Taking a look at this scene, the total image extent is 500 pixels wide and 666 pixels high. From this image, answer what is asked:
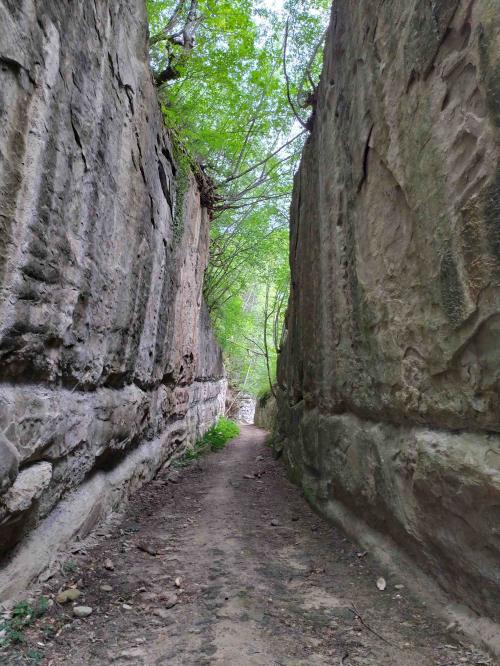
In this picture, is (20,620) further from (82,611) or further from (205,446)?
(205,446)

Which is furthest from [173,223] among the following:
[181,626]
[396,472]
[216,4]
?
[181,626]

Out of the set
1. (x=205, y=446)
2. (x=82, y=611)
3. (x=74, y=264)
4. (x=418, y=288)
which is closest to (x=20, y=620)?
(x=82, y=611)

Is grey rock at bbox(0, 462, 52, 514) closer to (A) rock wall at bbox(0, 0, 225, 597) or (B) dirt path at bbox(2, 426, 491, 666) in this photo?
(A) rock wall at bbox(0, 0, 225, 597)

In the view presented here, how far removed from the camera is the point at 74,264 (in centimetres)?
319

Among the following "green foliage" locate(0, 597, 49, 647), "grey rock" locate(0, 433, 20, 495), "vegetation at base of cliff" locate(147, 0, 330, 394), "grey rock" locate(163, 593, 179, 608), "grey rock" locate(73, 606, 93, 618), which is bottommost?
"grey rock" locate(163, 593, 179, 608)

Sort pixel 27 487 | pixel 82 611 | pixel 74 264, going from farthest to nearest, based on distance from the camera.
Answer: pixel 74 264 < pixel 27 487 < pixel 82 611

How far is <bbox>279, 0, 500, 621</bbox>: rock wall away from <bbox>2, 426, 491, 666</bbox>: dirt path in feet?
1.21

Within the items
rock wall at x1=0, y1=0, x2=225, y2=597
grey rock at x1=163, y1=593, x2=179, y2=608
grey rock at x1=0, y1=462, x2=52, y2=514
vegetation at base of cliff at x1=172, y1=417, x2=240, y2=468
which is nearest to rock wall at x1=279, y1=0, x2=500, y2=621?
grey rock at x1=163, y1=593, x2=179, y2=608

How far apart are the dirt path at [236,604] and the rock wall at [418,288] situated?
1.21 feet

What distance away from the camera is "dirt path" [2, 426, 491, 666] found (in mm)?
2092

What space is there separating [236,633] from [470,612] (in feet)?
4.17

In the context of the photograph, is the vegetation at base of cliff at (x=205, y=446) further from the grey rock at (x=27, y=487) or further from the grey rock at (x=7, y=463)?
the grey rock at (x=7, y=463)

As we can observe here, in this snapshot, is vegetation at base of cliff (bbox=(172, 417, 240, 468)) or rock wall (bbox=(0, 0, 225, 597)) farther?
vegetation at base of cliff (bbox=(172, 417, 240, 468))

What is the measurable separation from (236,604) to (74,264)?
265cm
